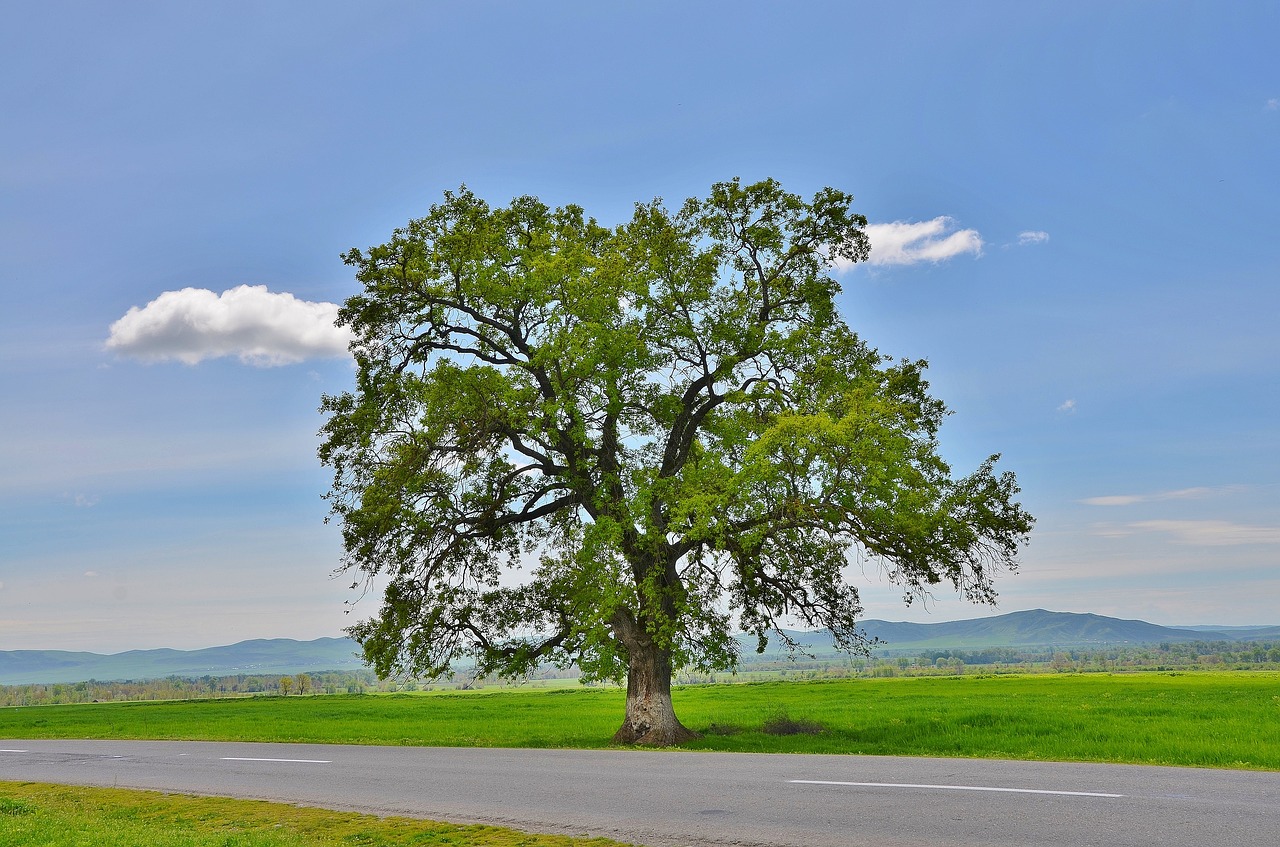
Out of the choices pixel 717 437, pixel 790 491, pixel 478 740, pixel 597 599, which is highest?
pixel 717 437

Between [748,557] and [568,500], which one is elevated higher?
[568,500]

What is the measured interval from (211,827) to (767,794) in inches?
304

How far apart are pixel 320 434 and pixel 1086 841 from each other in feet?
77.3

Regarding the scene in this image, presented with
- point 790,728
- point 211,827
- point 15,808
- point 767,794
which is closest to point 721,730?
point 790,728

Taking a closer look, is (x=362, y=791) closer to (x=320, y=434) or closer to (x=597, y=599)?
(x=597, y=599)

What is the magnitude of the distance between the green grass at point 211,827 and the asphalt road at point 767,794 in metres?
0.65

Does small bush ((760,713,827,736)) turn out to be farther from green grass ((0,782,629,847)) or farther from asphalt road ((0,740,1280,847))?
green grass ((0,782,629,847))

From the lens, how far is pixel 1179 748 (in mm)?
21781

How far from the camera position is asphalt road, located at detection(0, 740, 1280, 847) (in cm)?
1058

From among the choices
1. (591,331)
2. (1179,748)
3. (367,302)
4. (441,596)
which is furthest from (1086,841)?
(367,302)

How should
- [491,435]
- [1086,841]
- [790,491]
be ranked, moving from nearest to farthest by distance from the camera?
[1086,841] → [790,491] → [491,435]

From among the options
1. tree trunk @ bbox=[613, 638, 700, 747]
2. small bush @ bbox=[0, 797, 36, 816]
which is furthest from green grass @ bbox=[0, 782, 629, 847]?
tree trunk @ bbox=[613, 638, 700, 747]

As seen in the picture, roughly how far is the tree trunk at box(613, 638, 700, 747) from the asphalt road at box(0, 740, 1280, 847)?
12.5 feet

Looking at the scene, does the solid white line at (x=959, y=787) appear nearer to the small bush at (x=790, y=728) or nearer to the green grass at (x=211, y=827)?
the green grass at (x=211, y=827)
